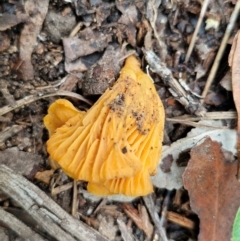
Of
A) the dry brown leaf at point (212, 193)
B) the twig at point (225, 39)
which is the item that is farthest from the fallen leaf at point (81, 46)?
the dry brown leaf at point (212, 193)

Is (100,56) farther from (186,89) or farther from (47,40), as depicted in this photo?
(186,89)

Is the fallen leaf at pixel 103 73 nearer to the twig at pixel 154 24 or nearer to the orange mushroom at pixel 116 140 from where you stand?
the orange mushroom at pixel 116 140

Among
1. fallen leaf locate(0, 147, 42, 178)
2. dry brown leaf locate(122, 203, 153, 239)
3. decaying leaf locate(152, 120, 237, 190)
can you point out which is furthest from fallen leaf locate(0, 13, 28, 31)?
dry brown leaf locate(122, 203, 153, 239)

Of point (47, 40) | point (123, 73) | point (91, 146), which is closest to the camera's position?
point (91, 146)

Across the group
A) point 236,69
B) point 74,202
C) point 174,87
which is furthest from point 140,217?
point 236,69

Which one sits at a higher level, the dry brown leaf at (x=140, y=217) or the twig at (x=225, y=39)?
the twig at (x=225, y=39)

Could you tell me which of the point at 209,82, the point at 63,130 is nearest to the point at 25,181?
the point at 63,130
